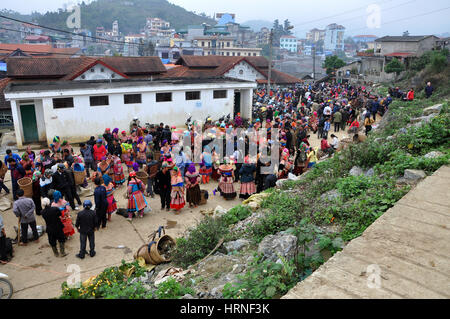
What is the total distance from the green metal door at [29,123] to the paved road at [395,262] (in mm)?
16552

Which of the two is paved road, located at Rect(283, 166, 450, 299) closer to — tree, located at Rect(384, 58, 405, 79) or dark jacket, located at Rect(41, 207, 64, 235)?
dark jacket, located at Rect(41, 207, 64, 235)

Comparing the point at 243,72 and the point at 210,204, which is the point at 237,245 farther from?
the point at 243,72

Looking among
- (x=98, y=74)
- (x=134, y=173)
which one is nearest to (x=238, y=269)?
(x=134, y=173)

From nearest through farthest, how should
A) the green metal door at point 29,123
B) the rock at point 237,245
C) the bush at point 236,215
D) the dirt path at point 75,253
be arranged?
the rock at point 237,245 → the dirt path at point 75,253 → the bush at point 236,215 → the green metal door at point 29,123

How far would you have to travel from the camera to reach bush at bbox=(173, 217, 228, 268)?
6.16 metres

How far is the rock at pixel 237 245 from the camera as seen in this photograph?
20.0 ft

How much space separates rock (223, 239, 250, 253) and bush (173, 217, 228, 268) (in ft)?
1.01

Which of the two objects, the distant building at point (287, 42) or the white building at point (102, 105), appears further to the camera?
the distant building at point (287, 42)

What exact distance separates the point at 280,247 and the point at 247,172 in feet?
17.0

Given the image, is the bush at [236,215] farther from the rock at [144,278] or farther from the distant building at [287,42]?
the distant building at [287,42]

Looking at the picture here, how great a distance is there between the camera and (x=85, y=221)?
6.98 meters

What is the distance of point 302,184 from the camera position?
29.6ft

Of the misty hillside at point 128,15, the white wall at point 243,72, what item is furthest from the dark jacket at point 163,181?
the misty hillside at point 128,15
